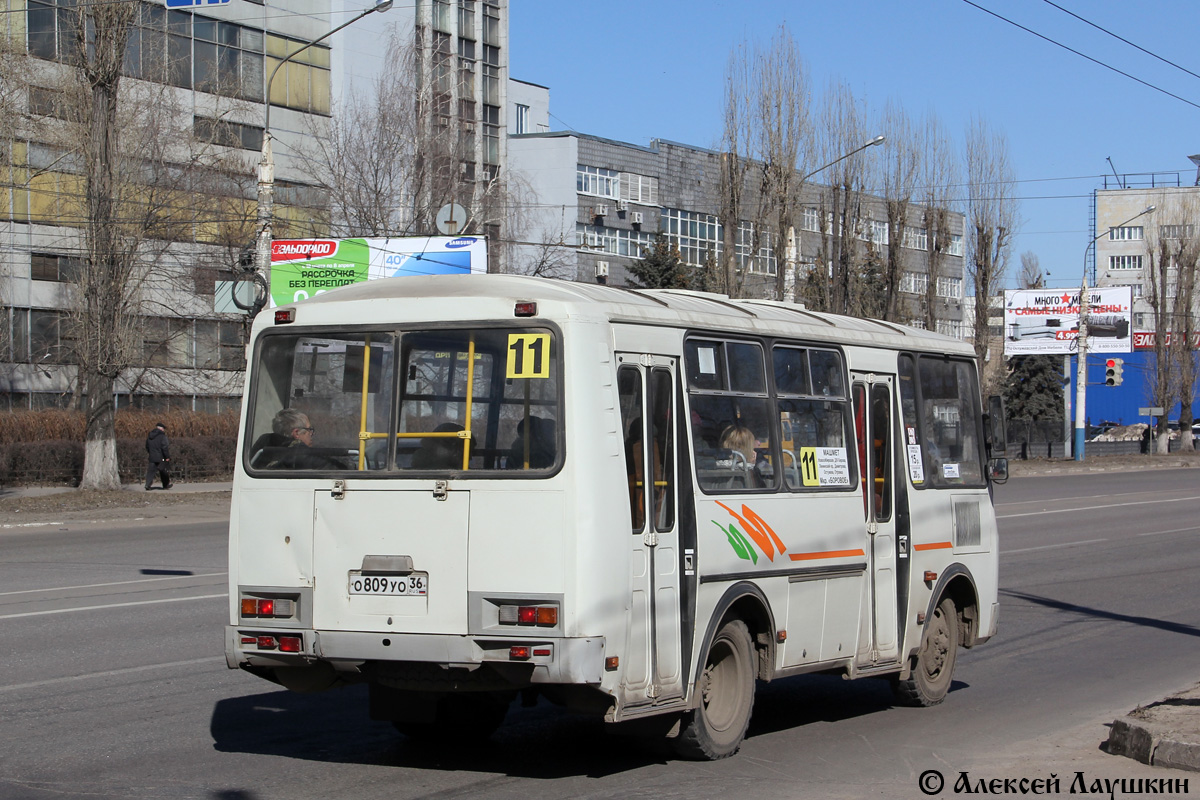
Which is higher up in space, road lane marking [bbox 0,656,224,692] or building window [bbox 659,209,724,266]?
building window [bbox 659,209,724,266]

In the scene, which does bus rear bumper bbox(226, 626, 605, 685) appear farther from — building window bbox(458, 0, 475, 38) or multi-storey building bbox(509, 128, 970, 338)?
building window bbox(458, 0, 475, 38)

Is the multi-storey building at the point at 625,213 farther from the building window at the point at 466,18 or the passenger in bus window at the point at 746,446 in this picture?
the passenger in bus window at the point at 746,446

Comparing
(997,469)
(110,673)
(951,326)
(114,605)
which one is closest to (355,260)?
(114,605)

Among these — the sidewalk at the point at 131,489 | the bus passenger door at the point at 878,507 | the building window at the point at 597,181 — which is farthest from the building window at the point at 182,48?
the bus passenger door at the point at 878,507

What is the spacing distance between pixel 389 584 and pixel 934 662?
459 cm

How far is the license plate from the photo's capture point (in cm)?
645

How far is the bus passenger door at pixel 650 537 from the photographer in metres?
6.61

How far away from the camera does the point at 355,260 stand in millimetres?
31953

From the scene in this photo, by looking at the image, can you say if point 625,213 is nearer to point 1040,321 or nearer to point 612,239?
point 612,239

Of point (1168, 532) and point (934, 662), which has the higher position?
point (934, 662)

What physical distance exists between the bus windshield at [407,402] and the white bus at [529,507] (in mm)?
11

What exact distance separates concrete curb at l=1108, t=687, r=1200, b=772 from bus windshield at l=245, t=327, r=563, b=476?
3.63 m

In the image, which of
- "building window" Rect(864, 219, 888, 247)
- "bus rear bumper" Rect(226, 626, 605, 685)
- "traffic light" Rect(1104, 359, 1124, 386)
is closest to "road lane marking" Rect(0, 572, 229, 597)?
"bus rear bumper" Rect(226, 626, 605, 685)

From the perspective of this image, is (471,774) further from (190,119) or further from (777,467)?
(190,119)
